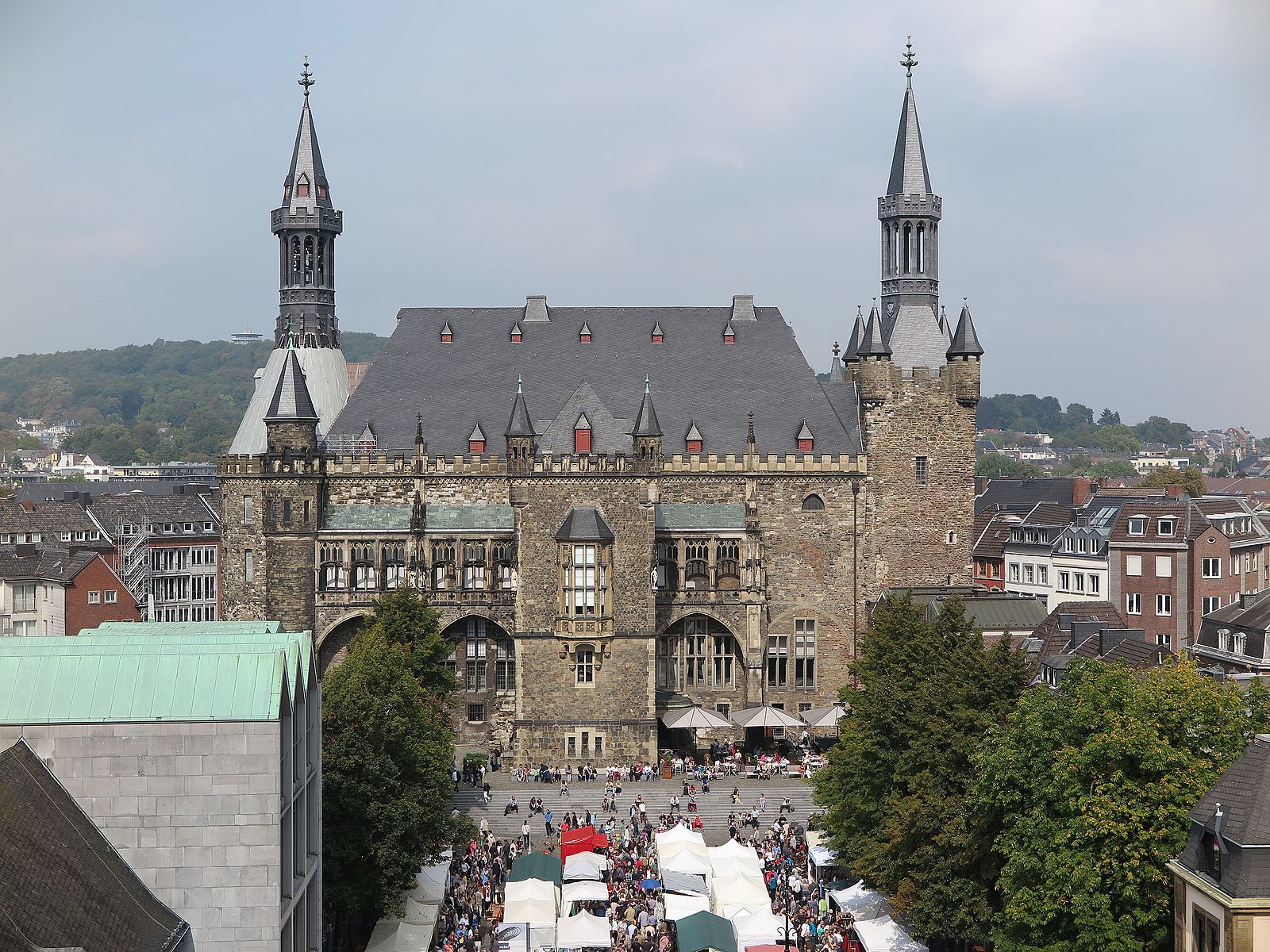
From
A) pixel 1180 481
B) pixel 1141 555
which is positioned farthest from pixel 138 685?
pixel 1180 481

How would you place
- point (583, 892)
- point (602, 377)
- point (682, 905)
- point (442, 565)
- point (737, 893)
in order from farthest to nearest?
point (602, 377) < point (442, 565) < point (583, 892) < point (737, 893) < point (682, 905)

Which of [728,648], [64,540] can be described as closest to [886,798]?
[728,648]

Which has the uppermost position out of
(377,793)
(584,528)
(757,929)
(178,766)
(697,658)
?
(584,528)

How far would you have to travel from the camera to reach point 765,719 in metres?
86.4

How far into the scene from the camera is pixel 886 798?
183 feet

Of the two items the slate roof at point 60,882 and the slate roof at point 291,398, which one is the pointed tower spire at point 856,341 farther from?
the slate roof at point 60,882

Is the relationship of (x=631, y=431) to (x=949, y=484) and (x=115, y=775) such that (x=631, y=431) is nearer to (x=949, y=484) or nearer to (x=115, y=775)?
(x=949, y=484)

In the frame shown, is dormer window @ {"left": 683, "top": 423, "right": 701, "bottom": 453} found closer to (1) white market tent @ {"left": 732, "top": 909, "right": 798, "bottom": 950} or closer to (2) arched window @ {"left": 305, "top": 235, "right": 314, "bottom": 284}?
(2) arched window @ {"left": 305, "top": 235, "right": 314, "bottom": 284}

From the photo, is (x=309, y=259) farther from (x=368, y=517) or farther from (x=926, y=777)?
(x=926, y=777)

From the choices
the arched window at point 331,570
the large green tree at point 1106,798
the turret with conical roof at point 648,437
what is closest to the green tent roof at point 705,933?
the large green tree at point 1106,798

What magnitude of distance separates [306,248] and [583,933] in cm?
Answer: 5514

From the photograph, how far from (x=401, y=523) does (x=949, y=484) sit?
1146 inches

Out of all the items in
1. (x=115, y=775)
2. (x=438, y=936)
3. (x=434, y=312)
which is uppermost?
(x=434, y=312)

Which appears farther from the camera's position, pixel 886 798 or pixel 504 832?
pixel 504 832
